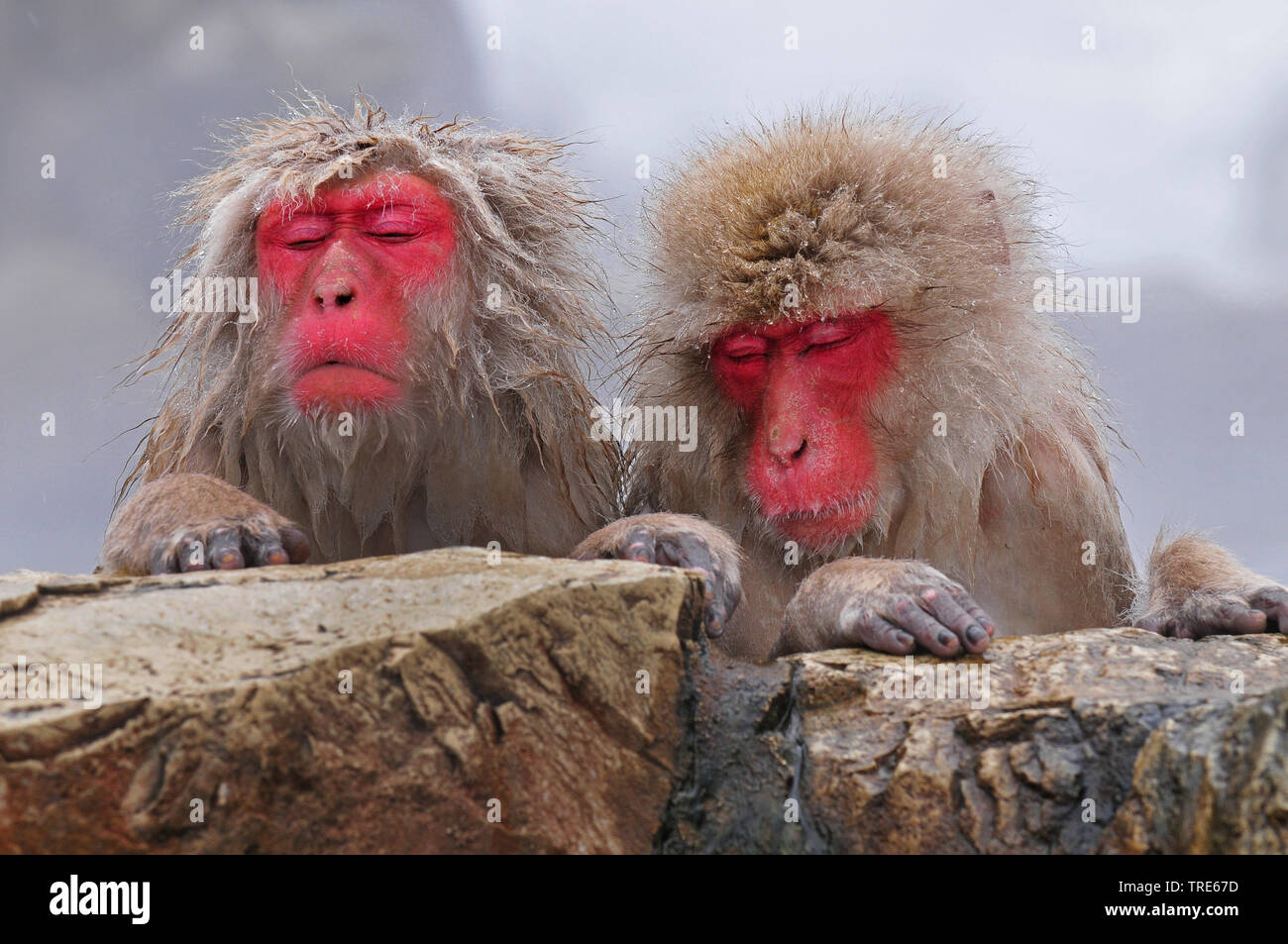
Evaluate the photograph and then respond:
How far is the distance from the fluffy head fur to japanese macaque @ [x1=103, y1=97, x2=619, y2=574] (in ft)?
1.06

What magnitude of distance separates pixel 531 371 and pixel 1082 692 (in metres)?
1.87

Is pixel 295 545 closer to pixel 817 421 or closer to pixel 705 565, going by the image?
pixel 705 565

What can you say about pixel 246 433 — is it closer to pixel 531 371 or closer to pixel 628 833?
pixel 531 371

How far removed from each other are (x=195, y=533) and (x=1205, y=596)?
248cm

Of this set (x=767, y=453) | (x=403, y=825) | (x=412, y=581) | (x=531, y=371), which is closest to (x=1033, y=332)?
(x=767, y=453)

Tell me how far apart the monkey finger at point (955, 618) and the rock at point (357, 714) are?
1.93ft

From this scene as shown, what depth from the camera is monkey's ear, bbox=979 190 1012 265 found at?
372 centimetres

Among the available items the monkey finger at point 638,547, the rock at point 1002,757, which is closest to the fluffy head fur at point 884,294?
the monkey finger at point 638,547

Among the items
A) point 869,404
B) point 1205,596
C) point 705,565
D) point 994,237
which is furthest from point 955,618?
point 994,237

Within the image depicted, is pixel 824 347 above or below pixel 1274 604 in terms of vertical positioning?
above

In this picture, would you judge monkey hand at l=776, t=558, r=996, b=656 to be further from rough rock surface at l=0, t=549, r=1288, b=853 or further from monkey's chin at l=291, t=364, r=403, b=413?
monkey's chin at l=291, t=364, r=403, b=413

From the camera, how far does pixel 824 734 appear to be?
243 cm

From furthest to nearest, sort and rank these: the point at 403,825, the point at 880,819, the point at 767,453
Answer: the point at 767,453 → the point at 880,819 → the point at 403,825

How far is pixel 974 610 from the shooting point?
2.77 metres
